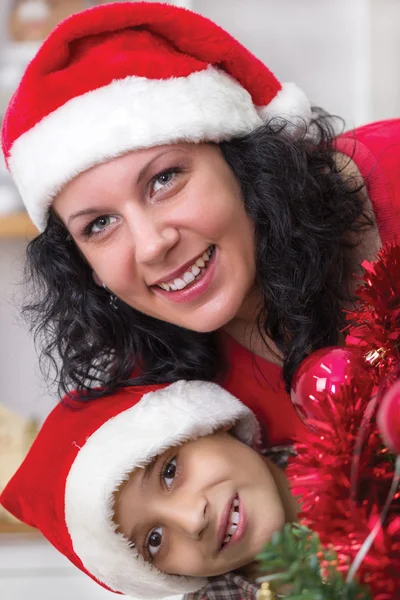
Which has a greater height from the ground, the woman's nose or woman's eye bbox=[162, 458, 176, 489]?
the woman's nose

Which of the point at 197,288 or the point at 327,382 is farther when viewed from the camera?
the point at 197,288

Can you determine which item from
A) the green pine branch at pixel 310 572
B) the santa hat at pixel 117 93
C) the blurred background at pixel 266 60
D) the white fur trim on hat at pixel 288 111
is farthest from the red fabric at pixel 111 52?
the blurred background at pixel 266 60

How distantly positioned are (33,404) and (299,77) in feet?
3.76

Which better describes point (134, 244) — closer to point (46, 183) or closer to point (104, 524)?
point (46, 183)

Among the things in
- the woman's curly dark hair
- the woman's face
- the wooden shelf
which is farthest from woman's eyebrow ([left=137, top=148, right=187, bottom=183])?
the wooden shelf

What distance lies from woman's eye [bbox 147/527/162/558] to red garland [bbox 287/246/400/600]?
0.40 meters

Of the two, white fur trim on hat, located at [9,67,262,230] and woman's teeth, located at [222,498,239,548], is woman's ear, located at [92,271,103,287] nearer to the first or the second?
white fur trim on hat, located at [9,67,262,230]

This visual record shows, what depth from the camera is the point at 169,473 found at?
104 centimetres

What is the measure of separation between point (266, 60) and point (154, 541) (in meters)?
1.33

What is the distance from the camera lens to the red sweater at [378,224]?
1.11 metres

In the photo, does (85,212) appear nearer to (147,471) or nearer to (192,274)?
(192,274)

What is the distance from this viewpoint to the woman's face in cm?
98

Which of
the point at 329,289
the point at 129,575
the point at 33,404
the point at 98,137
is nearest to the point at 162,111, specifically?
the point at 98,137

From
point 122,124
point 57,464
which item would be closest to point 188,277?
point 122,124
